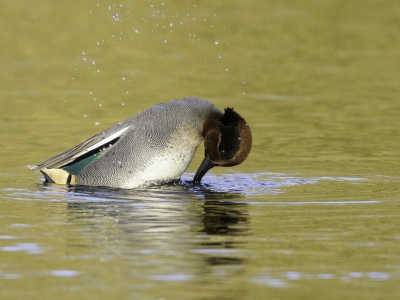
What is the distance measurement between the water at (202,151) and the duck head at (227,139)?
1.15ft

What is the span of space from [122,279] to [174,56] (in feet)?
38.0

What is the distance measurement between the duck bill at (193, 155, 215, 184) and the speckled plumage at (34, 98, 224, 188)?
7.9 inches

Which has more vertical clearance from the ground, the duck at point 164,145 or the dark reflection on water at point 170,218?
the duck at point 164,145

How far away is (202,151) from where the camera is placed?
1245 cm

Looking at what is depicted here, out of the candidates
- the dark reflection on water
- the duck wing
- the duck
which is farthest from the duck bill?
the duck wing

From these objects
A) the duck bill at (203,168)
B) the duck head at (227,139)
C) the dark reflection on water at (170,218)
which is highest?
the duck head at (227,139)

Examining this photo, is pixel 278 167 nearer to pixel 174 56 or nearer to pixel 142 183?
pixel 142 183

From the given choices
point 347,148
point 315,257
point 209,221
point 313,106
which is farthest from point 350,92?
point 315,257

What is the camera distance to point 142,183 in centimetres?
999

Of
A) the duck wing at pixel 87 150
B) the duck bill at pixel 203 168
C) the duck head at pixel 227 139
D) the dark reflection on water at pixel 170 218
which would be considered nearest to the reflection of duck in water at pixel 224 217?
the dark reflection on water at pixel 170 218

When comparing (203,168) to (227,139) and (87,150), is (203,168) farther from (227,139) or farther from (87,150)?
(87,150)

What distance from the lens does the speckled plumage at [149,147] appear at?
9.94 m

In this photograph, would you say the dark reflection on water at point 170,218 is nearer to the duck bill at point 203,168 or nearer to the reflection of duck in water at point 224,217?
the reflection of duck in water at point 224,217

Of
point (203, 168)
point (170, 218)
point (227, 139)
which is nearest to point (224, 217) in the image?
point (170, 218)
